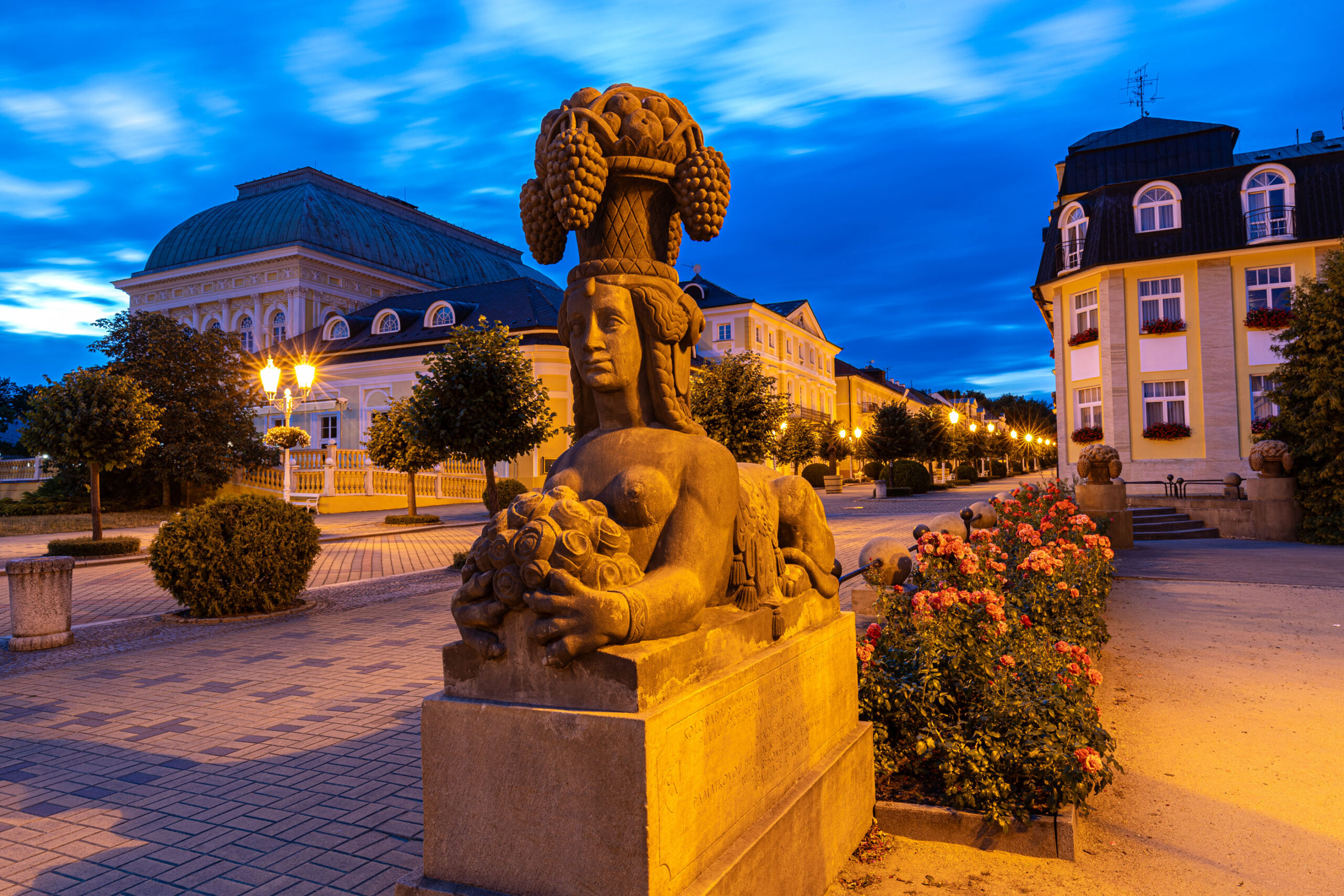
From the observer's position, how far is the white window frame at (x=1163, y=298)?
25391mm

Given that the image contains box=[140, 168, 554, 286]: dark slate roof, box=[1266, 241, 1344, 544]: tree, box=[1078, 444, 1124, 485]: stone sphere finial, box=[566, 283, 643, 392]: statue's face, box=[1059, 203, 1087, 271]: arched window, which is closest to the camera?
box=[566, 283, 643, 392]: statue's face

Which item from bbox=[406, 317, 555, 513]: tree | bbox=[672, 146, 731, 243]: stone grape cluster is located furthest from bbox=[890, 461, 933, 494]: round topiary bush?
bbox=[672, 146, 731, 243]: stone grape cluster

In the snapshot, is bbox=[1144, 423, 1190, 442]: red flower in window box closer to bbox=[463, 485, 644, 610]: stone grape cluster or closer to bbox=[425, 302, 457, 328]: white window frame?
bbox=[463, 485, 644, 610]: stone grape cluster

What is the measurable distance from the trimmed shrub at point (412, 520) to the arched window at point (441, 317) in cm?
1751

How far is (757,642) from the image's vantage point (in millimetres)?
2939

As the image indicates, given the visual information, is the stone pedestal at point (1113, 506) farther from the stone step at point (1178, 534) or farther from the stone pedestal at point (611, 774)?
the stone pedestal at point (611, 774)

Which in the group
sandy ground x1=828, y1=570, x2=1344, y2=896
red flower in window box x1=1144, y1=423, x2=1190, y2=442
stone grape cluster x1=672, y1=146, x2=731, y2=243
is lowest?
sandy ground x1=828, y1=570, x2=1344, y2=896

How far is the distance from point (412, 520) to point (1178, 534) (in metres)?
21.4

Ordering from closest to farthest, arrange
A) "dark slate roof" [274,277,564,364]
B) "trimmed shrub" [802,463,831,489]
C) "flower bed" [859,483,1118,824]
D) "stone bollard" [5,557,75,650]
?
"flower bed" [859,483,1118,824]
"stone bollard" [5,557,75,650]
"dark slate roof" [274,277,564,364]
"trimmed shrub" [802,463,831,489]

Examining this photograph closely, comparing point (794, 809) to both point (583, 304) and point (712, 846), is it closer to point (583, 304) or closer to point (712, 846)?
point (712, 846)

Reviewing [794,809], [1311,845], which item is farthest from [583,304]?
[1311,845]

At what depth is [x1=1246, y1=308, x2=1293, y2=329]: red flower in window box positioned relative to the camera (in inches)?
921

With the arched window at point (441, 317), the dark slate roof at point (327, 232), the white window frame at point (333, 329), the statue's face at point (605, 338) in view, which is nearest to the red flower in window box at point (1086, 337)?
the statue's face at point (605, 338)

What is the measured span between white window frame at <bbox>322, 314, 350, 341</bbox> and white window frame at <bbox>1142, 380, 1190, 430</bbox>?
39659mm
